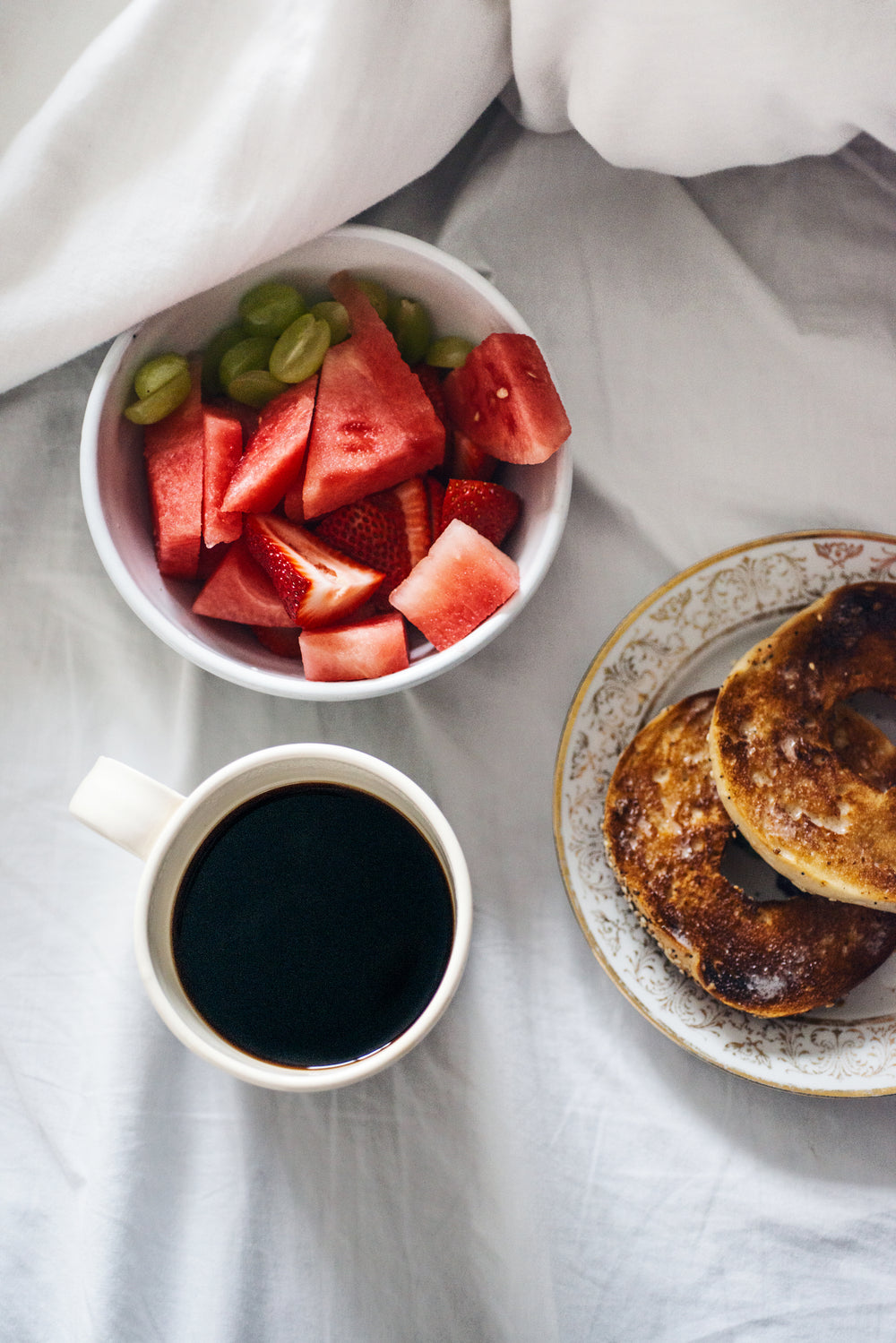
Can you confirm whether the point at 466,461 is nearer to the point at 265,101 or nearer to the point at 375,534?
the point at 375,534

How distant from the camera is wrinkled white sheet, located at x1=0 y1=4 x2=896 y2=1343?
969 millimetres

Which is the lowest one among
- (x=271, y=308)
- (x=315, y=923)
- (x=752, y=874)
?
(x=752, y=874)

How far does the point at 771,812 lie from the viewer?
3.01ft

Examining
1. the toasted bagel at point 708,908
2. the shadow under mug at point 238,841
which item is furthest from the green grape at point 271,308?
the toasted bagel at point 708,908

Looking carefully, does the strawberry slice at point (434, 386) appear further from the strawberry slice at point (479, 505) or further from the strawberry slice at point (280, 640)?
the strawberry slice at point (280, 640)

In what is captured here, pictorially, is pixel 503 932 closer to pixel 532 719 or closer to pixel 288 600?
pixel 532 719

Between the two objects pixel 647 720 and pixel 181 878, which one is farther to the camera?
pixel 647 720

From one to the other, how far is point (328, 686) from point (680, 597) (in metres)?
0.36

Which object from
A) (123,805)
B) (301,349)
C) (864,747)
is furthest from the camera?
(864,747)

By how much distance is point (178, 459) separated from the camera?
2.84 ft

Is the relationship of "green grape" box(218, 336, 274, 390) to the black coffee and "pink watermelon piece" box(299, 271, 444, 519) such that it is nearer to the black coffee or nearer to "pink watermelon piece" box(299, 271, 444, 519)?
"pink watermelon piece" box(299, 271, 444, 519)

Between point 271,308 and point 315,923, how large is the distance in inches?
20.6

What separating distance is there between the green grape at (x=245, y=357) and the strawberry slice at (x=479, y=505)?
0.65 ft

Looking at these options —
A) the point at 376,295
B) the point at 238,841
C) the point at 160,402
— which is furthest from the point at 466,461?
the point at 238,841
